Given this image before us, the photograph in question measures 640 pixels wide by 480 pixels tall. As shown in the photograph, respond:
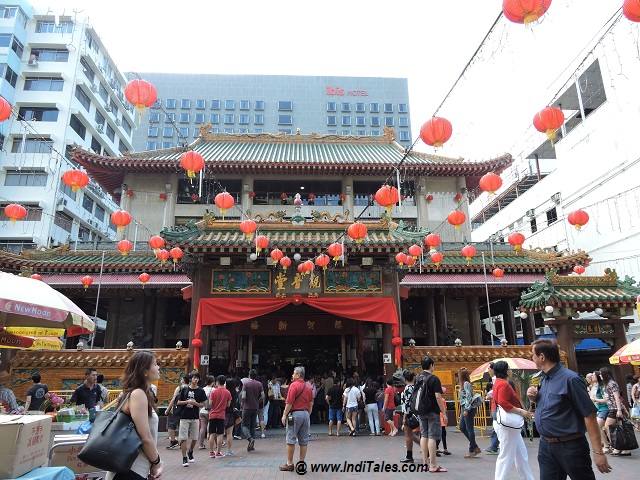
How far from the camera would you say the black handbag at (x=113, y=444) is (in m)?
3.35

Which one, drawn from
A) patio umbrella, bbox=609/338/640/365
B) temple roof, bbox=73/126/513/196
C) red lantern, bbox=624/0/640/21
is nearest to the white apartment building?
temple roof, bbox=73/126/513/196

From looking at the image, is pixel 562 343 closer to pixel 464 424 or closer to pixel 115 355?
pixel 464 424

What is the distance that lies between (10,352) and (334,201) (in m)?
16.7

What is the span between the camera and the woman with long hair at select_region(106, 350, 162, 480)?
357 centimetres

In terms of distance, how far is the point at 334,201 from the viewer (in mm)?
25234

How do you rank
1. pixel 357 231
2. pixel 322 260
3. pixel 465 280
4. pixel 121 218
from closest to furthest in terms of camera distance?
pixel 357 231 → pixel 322 260 → pixel 121 218 → pixel 465 280

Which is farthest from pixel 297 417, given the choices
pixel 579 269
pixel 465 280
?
pixel 579 269

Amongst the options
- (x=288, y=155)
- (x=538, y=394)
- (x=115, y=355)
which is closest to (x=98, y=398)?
(x=115, y=355)

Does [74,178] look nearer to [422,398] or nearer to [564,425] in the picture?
[422,398]

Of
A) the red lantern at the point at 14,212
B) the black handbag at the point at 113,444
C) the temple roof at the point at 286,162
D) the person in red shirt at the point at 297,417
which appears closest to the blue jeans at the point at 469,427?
the person in red shirt at the point at 297,417

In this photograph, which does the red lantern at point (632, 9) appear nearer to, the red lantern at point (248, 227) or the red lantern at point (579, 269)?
the red lantern at point (248, 227)

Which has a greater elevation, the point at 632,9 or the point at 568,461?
the point at 632,9

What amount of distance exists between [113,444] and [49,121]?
1615 inches

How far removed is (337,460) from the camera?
28.6 feet
